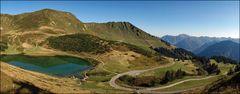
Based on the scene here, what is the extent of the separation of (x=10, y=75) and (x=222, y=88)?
57.7 meters

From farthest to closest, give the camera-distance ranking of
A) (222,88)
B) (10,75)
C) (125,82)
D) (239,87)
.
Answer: (125,82) < (10,75) < (222,88) < (239,87)

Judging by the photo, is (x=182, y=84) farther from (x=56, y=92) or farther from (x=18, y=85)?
(x=18, y=85)

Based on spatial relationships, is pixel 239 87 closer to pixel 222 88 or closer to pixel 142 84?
pixel 222 88

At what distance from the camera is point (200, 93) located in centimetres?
8562

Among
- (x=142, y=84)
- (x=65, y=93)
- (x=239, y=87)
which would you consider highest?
(x=239, y=87)

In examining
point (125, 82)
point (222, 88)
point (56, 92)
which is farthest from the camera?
point (125, 82)

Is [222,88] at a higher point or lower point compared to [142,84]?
higher

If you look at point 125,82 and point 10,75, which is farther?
point 125,82

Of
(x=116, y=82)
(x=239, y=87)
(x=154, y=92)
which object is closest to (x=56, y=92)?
(x=239, y=87)

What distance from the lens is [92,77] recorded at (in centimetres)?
19475

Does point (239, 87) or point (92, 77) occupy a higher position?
point (239, 87)

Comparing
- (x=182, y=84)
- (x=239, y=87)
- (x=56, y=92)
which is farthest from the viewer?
(x=182, y=84)

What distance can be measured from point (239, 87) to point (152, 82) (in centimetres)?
12515

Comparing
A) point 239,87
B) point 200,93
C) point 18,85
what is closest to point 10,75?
point 18,85
